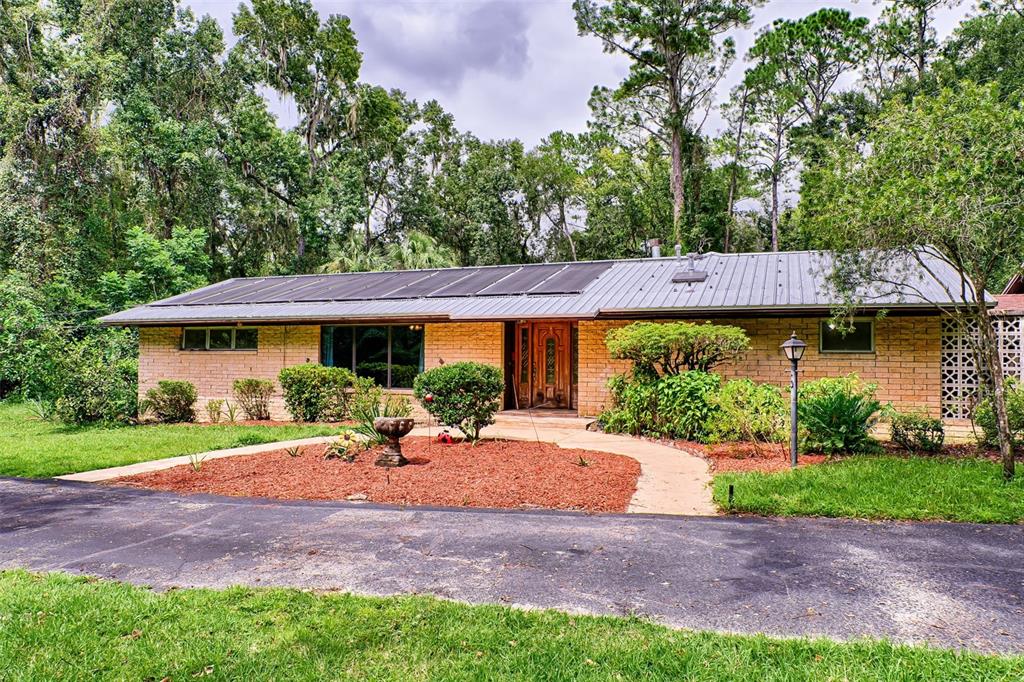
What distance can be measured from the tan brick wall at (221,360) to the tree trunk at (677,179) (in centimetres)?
1716

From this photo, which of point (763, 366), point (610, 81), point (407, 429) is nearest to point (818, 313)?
point (763, 366)

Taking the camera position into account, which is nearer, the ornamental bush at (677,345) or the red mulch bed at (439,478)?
the red mulch bed at (439,478)

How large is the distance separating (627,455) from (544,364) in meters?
6.60

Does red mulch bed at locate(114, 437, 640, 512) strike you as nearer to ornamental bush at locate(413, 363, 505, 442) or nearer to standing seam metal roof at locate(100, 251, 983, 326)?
ornamental bush at locate(413, 363, 505, 442)

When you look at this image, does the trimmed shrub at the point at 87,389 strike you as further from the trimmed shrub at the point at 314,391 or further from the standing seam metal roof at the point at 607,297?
the trimmed shrub at the point at 314,391

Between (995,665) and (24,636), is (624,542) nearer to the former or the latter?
(995,665)

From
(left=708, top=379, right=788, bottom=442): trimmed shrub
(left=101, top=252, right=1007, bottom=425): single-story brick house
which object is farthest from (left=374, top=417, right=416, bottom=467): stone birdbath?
(left=101, top=252, right=1007, bottom=425): single-story brick house

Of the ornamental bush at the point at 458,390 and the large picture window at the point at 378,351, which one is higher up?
the large picture window at the point at 378,351

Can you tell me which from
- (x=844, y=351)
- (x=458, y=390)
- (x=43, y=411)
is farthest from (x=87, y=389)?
(x=844, y=351)

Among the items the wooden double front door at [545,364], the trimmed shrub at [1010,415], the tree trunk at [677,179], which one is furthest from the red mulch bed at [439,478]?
the tree trunk at [677,179]

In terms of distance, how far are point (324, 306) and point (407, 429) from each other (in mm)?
8726

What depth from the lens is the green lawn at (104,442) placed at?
8.98m

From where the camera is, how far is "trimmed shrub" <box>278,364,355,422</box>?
1405 cm

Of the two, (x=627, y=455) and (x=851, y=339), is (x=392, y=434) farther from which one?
(x=851, y=339)
